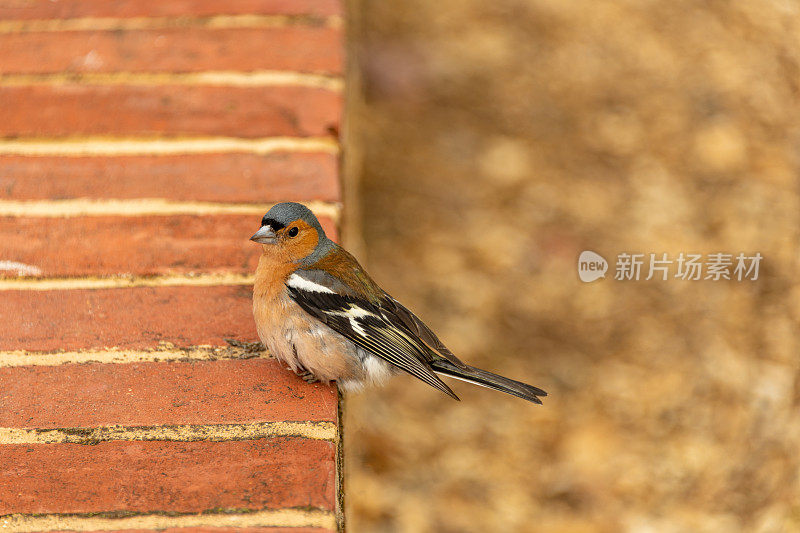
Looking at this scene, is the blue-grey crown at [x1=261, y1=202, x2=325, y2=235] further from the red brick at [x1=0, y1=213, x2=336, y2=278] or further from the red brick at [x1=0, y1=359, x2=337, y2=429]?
the red brick at [x1=0, y1=359, x2=337, y2=429]

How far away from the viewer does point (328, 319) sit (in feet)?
6.47

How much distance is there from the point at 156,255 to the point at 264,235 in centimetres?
24

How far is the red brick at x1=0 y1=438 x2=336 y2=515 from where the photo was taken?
4.38 ft

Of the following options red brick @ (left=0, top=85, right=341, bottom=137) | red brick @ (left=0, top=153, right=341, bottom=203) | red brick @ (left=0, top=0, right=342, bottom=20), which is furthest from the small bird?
red brick @ (left=0, top=0, right=342, bottom=20)

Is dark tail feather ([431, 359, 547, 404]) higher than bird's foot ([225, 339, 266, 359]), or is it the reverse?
bird's foot ([225, 339, 266, 359])

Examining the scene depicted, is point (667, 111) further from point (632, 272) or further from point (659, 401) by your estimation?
point (659, 401)

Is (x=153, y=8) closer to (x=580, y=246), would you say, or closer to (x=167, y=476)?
(x=167, y=476)

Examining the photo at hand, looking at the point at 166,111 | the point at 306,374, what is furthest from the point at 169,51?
the point at 306,374

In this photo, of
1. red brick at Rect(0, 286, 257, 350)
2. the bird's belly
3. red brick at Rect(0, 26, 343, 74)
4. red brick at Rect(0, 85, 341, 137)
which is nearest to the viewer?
red brick at Rect(0, 286, 257, 350)

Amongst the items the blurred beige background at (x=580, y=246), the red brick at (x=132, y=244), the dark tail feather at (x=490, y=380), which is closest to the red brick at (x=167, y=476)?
the red brick at (x=132, y=244)

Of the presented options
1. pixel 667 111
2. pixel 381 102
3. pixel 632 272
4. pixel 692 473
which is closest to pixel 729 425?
pixel 692 473

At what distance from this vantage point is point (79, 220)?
1.90m

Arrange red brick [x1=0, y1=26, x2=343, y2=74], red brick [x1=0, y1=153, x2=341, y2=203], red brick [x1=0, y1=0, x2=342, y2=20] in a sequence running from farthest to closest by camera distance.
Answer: red brick [x1=0, y1=0, x2=342, y2=20], red brick [x1=0, y1=26, x2=343, y2=74], red brick [x1=0, y1=153, x2=341, y2=203]

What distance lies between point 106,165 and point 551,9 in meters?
3.26
